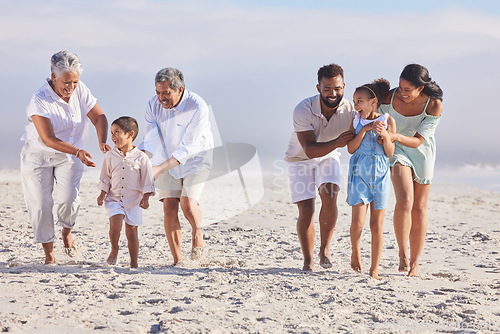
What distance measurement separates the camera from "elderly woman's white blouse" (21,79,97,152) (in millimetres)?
5434

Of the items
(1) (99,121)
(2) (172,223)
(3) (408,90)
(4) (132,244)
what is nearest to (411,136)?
(3) (408,90)

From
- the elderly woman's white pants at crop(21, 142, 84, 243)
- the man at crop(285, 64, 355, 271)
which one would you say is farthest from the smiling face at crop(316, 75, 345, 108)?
the elderly woman's white pants at crop(21, 142, 84, 243)

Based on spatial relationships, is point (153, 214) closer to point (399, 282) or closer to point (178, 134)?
point (178, 134)

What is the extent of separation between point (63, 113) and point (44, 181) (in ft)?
2.31

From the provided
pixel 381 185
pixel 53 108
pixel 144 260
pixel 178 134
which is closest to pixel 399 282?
pixel 381 185

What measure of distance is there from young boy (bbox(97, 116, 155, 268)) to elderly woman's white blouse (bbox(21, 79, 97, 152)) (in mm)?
517

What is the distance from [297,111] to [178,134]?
3.91ft

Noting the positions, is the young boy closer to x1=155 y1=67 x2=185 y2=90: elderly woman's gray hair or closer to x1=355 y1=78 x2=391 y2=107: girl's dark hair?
x1=155 y1=67 x2=185 y2=90: elderly woman's gray hair

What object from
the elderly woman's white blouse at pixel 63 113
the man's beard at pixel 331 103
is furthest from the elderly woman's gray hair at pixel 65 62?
the man's beard at pixel 331 103

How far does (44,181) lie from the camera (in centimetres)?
562

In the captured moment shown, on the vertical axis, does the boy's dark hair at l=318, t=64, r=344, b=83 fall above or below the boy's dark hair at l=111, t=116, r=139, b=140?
above

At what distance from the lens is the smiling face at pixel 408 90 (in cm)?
505

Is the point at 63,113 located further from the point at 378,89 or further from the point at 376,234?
the point at 376,234

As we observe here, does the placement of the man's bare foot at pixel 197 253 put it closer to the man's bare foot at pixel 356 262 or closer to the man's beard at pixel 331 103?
the man's bare foot at pixel 356 262
